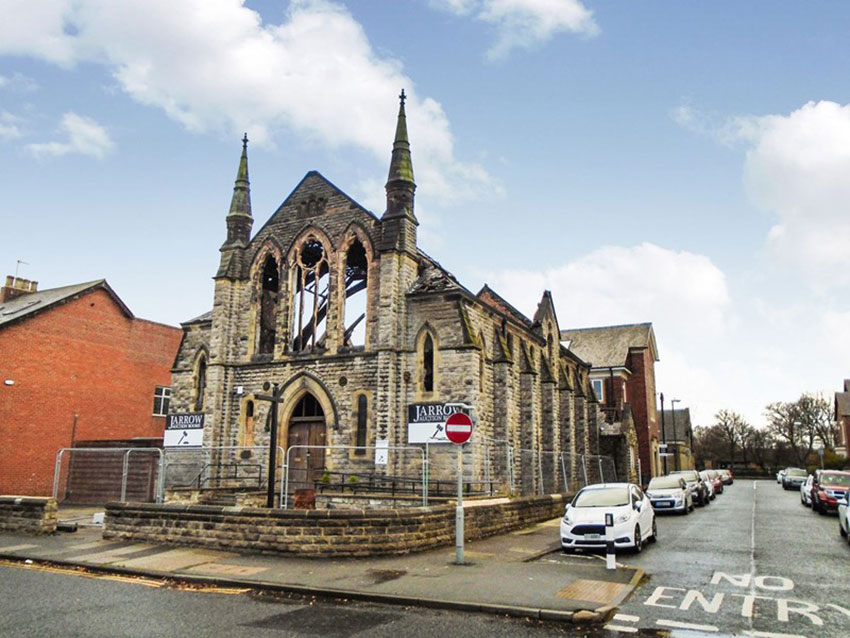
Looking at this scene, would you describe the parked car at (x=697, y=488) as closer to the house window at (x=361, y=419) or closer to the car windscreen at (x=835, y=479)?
the car windscreen at (x=835, y=479)

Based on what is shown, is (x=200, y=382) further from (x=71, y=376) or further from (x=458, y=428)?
(x=458, y=428)

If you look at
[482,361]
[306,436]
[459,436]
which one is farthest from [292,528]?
[482,361]

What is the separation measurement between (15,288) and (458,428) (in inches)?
1307

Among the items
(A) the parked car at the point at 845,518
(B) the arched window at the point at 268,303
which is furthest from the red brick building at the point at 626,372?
(A) the parked car at the point at 845,518

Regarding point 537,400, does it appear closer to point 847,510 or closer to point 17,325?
point 847,510

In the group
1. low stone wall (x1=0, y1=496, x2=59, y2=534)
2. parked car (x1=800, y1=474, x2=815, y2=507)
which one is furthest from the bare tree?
low stone wall (x1=0, y1=496, x2=59, y2=534)

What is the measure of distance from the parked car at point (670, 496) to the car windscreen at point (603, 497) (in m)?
9.82

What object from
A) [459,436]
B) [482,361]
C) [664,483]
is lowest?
[664,483]

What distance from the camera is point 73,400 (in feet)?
102

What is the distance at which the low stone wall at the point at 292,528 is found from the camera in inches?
523

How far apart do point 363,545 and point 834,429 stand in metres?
100

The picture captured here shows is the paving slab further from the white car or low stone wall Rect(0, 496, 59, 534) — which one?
the white car

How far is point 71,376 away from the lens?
31.4m

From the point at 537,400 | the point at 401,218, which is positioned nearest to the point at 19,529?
the point at 401,218
